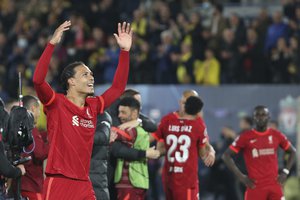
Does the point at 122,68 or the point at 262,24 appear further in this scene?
the point at 262,24

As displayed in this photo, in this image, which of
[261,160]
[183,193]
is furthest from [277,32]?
[183,193]

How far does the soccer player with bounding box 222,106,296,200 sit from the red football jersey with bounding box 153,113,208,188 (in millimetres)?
858

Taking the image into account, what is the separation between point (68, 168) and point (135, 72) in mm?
11376

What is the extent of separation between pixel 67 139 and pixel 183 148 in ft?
11.1

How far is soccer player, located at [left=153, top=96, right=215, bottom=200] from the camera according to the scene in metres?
11.9

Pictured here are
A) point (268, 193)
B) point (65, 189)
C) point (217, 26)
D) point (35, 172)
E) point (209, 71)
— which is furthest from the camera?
point (217, 26)

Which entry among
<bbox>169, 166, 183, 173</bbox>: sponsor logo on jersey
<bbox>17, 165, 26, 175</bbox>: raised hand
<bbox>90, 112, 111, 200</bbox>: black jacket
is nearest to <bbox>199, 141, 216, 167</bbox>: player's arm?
<bbox>169, 166, 183, 173</bbox>: sponsor logo on jersey

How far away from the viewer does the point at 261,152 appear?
12.6m

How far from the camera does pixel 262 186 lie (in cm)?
1250

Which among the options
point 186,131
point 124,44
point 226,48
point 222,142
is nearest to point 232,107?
point 222,142

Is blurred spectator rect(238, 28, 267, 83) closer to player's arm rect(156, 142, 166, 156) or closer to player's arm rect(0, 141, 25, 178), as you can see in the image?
player's arm rect(156, 142, 166, 156)

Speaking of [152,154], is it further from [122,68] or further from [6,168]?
[6,168]

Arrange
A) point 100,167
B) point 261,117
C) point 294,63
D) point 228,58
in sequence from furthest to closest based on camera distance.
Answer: point 228,58
point 294,63
point 261,117
point 100,167

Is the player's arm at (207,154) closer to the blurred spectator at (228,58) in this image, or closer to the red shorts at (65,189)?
the red shorts at (65,189)
